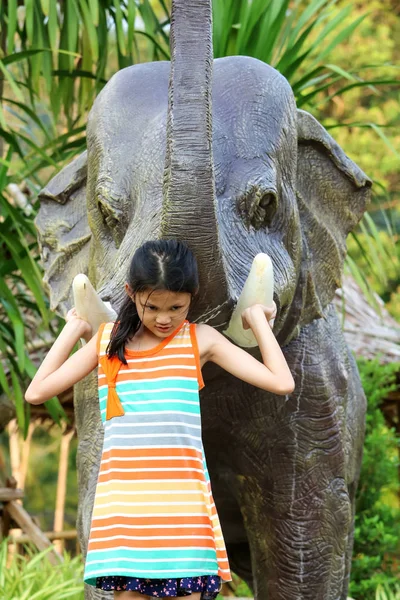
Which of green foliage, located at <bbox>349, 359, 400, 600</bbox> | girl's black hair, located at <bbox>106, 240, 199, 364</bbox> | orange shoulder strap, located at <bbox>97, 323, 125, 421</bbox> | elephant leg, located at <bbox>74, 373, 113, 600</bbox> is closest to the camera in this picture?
girl's black hair, located at <bbox>106, 240, 199, 364</bbox>

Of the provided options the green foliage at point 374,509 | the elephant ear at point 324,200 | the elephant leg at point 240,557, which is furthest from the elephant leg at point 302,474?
the green foliage at point 374,509

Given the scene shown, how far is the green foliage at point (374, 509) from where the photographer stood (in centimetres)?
594

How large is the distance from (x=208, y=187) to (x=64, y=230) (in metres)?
1.29

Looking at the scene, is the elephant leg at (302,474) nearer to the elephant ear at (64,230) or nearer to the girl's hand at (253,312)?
the elephant ear at (64,230)

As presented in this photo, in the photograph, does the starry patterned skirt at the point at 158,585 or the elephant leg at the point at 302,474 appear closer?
the starry patterned skirt at the point at 158,585

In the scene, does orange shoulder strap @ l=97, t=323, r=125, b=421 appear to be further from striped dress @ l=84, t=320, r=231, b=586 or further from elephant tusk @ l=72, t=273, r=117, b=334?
elephant tusk @ l=72, t=273, r=117, b=334

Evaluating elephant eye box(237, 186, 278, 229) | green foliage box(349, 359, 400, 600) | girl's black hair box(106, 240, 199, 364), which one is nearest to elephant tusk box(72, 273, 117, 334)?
girl's black hair box(106, 240, 199, 364)

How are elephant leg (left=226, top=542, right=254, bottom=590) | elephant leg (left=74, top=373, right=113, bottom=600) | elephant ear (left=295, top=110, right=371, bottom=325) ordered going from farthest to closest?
elephant leg (left=226, top=542, right=254, bottom=590) < elephant ear (left=295, top=110, right=371, bottom=325) < elephant leg (left=74, top=373, right=113, bottom=600)

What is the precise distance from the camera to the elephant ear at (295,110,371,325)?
10.9 ft

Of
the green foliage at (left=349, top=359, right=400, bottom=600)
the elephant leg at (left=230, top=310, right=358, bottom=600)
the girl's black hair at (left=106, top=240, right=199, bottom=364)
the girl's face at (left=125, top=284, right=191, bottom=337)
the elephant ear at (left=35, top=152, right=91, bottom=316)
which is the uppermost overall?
the girl's black hair at (left=106, top=240, right=199, bottom=364)

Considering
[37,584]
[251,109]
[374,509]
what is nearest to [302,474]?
[251,109]

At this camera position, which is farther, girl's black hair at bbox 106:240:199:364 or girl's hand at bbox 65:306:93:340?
girl's hand at bbox 65:306:93:340

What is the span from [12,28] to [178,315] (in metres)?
3.34

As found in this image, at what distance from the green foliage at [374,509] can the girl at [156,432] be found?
3.66 metres
